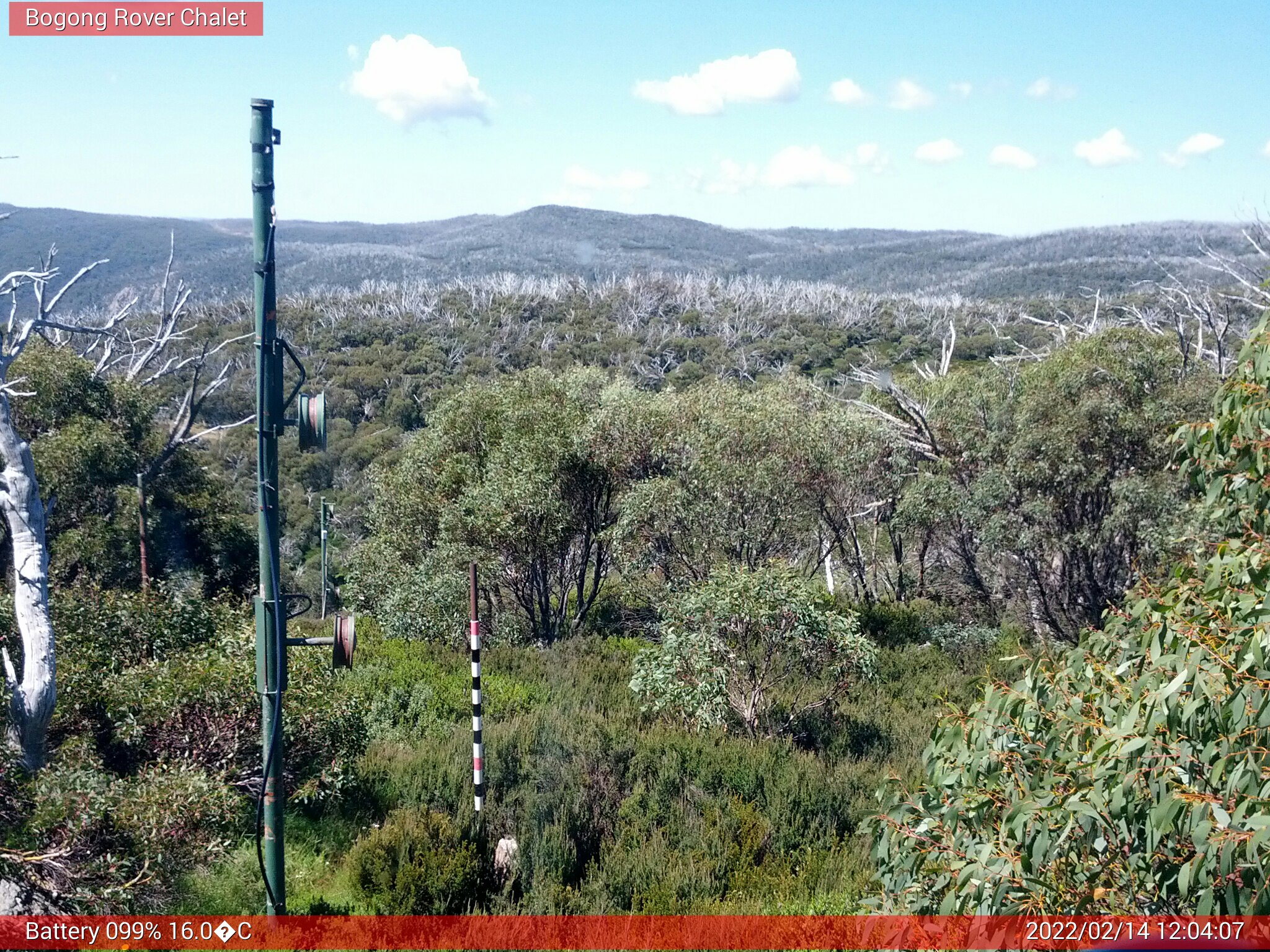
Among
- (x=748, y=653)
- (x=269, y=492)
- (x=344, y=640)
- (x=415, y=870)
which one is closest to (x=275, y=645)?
(x=344, y=640)

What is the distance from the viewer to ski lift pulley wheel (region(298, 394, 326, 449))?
13.7ft

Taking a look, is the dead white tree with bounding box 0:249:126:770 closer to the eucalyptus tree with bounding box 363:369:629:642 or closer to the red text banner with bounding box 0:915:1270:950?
the red text banner with bounding box 0:915:1270:950

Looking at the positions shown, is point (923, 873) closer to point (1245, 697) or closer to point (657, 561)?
point (1245, 697)

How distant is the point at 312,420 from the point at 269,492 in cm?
39

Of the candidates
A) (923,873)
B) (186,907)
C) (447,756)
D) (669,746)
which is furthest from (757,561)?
(923,873)

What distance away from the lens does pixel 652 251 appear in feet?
289

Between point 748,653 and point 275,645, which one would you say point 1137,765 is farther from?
point 748,653

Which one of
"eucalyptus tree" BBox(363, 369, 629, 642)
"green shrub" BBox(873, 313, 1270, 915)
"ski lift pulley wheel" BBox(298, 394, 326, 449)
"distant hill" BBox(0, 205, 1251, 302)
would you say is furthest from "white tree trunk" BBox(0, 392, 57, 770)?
"distant hill" BBox(0, 205, 1251, 302)

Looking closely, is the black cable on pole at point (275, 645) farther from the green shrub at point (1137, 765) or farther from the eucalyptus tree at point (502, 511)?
the eucalyptus tree at point (502, 511)

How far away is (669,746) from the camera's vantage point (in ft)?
27.5

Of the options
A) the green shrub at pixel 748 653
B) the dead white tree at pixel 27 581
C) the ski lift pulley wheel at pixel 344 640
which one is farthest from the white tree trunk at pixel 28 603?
the green shrub at pixel 748 653

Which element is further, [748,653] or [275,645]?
[748,653]

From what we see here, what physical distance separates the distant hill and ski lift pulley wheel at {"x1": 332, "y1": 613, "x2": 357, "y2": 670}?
4374cm

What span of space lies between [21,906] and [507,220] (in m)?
89.5
